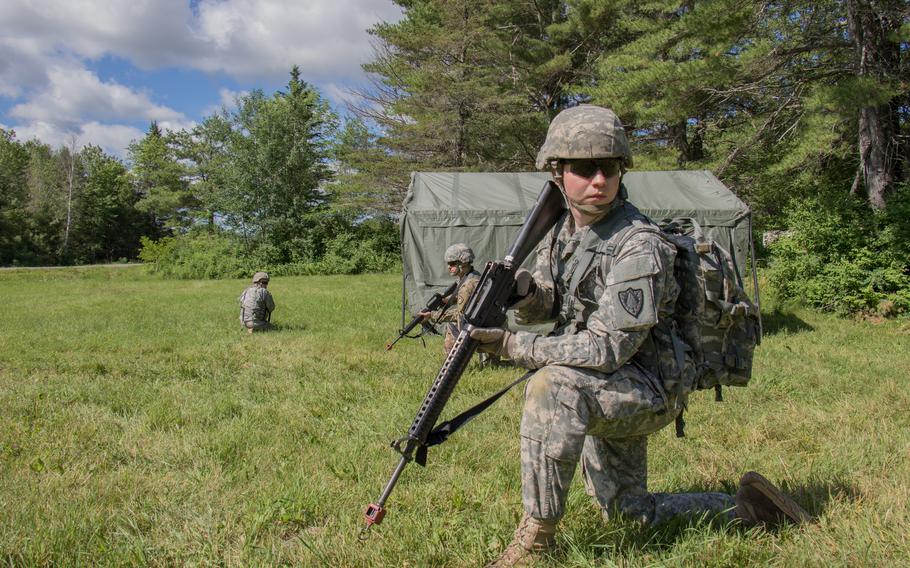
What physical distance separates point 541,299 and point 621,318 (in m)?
0.62

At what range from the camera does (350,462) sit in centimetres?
405

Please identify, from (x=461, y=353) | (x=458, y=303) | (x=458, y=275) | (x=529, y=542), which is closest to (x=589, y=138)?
(x=461, y=353)

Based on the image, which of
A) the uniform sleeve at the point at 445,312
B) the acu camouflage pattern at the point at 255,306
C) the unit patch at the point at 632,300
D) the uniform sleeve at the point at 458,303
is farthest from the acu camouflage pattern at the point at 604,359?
the acu camouflage pattern at the point at 255,306

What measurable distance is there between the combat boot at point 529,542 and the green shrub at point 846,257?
34.2 feet

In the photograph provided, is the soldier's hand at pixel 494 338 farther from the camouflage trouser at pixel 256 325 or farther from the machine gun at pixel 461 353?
the camouflage trouser at pixel 256 325

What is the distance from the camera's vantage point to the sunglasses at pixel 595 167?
104 inches

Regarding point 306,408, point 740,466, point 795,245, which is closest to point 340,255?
point 795,245

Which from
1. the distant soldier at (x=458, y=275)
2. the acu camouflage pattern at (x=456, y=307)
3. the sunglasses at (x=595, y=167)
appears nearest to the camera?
the sunglasses at (x=595, y=167)

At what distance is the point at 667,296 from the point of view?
99.6 inches

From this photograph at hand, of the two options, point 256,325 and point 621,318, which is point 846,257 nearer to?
point 256,325

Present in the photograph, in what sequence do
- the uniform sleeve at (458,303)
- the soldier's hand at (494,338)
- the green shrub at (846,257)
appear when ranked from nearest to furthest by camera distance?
the soldier's hand at (494,338)
the uniform sleeve at (458,303)
the green shrub at (846,257)

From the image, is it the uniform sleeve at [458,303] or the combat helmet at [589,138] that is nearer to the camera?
the combat helmet at [589,138]

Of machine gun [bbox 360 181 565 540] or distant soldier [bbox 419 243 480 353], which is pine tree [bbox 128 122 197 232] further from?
machine gun [bbox 360 181 565 540]

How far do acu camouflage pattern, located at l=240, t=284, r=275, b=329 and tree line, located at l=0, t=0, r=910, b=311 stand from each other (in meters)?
7.99
